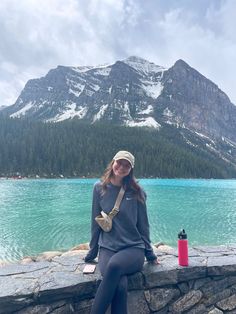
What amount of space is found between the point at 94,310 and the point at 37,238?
15959 mm

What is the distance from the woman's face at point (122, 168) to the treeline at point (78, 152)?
341 feet

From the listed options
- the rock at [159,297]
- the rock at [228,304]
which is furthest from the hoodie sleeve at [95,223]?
the rock at [228,304]

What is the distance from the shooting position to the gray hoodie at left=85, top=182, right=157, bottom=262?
4883 mm

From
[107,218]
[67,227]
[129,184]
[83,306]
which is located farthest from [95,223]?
[67,227]

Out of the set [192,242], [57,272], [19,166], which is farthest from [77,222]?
[19,166]

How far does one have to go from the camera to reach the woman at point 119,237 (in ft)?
14.0

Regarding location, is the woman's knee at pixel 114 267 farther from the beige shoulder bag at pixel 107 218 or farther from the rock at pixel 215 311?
the rock at pixel 215 311

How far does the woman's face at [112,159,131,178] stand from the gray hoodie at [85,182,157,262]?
235 millimetres

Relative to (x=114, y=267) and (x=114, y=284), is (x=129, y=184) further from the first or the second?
(x=114, y=284)

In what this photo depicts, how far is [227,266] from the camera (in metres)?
5.33

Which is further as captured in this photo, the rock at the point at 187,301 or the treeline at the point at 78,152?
the treeline at the point at 78,152

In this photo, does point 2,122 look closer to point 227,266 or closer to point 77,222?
point 77,222

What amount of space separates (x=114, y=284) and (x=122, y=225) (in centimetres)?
98

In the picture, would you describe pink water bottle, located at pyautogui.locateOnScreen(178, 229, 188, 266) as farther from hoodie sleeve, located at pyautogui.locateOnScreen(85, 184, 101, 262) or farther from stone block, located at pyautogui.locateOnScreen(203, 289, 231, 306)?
hoodie sleeve, located at pyautogui.locateOnScreen(85, 184, 101, 262)
